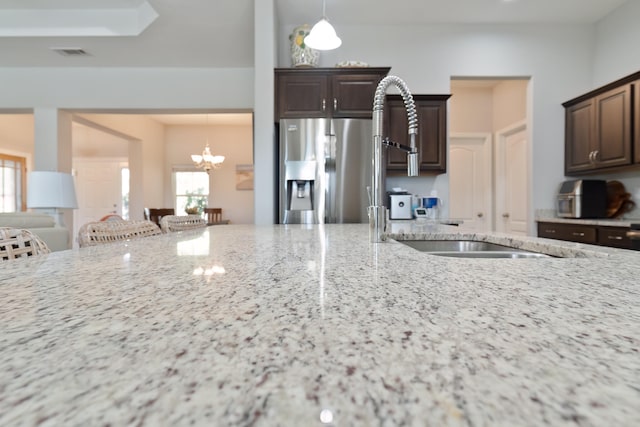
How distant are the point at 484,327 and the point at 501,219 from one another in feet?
16.8

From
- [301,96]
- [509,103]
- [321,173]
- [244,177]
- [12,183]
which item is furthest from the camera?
[244,177]

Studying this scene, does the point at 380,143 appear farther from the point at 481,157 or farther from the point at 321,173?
→ the point at 481,157

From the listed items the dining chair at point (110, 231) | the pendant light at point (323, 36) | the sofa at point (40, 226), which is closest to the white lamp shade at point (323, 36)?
the pendant light at point (323, 36)

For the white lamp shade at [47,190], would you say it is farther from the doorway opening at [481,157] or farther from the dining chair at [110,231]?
the doorway opening at [481,157]

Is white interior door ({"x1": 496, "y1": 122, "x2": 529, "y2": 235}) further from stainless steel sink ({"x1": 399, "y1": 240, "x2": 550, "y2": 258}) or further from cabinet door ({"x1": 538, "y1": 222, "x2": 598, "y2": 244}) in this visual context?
stainless steel sink ({"x1": 399, "y1": 240, "x2": 550, "y2": 258})

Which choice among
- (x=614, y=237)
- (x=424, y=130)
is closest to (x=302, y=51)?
(x=424, y=130)

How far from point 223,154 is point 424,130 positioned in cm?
521

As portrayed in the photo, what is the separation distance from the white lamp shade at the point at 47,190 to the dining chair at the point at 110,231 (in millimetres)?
2511

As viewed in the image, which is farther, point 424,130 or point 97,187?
point 97,187

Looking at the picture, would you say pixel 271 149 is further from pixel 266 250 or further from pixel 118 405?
pixel 118 405

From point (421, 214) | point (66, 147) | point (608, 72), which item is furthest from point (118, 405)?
point (66, 147)

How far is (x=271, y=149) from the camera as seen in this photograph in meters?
3.14

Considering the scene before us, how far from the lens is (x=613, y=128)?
312 cm

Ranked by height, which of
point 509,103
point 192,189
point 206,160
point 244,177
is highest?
point 509,103
